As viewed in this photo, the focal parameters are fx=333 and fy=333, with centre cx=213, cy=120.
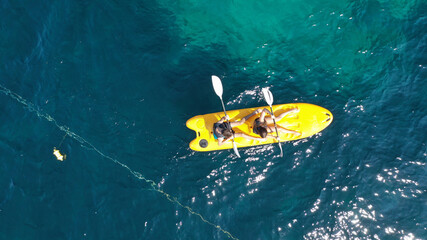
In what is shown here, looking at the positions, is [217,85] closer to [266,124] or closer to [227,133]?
[227,133]

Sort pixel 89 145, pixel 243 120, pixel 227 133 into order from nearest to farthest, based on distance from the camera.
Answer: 1. pixel 227 133
2. pixel 243 120
3. pixel 89 145

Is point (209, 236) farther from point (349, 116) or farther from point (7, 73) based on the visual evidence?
point (7, 73)

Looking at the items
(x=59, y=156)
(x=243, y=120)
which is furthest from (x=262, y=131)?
(x=59, y=156)

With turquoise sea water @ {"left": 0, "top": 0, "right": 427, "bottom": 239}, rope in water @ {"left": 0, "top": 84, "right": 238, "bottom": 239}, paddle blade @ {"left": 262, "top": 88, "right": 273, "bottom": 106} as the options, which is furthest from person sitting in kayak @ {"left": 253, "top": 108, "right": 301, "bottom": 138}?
rope in water @ {"left": 0, "top": 84, "right": 238, "bottom": 239}

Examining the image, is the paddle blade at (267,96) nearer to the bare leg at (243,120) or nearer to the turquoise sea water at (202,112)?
the bare leg at (243,120)

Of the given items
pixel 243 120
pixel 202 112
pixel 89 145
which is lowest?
pixel 243 120
